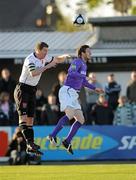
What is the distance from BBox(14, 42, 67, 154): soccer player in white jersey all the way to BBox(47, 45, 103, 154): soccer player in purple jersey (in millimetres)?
682

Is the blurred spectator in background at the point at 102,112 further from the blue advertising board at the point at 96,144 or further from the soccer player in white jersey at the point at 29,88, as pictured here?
the soccer player in white jersey at the point at 29,88

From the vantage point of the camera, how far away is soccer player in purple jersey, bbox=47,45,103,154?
19.9 metres

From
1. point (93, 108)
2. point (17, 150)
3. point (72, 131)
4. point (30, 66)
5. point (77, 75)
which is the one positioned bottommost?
point (17, 150)

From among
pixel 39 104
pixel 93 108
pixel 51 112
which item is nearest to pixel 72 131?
pixel 51 112

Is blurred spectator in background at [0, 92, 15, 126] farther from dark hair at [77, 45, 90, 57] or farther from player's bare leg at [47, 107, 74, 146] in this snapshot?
dark hair at [77, 45, 90, 57]

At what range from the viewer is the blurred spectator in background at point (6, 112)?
87.2 ft

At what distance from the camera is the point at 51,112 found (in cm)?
2653

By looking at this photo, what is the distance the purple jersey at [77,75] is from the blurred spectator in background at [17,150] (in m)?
4.70

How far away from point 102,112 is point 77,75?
6969 millimetres

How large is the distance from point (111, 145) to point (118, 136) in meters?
0.34

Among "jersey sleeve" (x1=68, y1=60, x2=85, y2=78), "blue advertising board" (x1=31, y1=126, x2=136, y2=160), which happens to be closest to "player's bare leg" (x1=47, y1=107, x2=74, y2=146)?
"jersey sleeve" (x1=68, y1=60, x2=85, y2=78)
